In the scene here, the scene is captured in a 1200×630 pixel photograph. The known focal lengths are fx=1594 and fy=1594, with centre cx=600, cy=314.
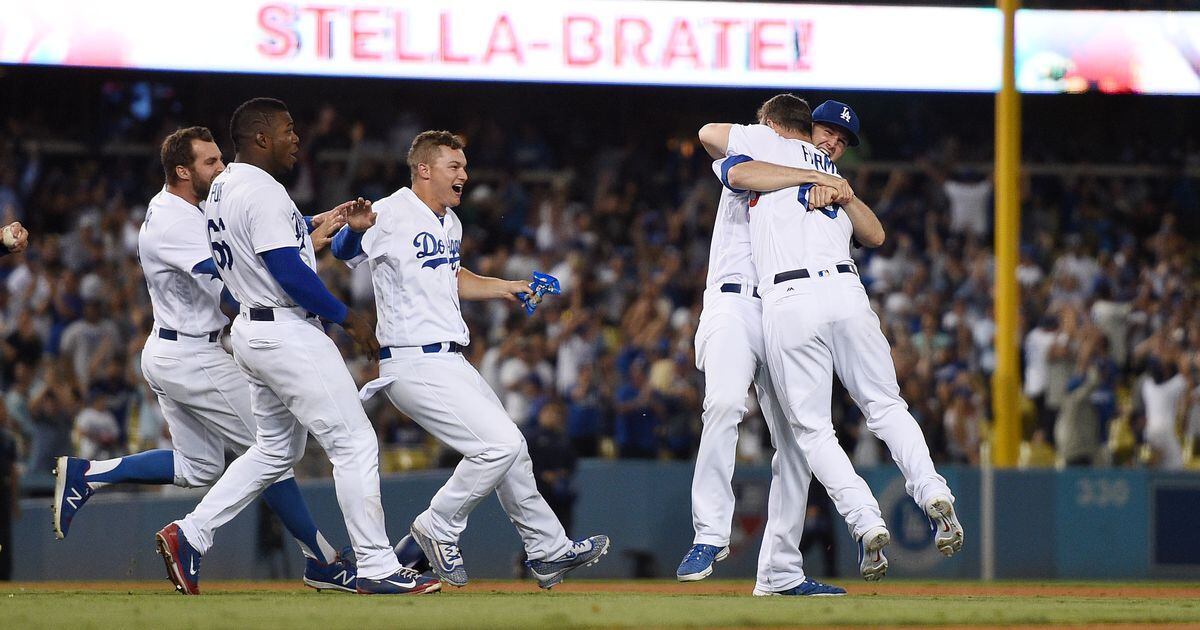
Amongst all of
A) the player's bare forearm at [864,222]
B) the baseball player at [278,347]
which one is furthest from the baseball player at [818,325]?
the baseball player at [278,347]

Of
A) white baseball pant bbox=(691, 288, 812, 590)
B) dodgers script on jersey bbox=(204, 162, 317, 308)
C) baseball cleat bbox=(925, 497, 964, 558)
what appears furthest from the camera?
white baseball pant bbox=(691, 288, 812, 590)

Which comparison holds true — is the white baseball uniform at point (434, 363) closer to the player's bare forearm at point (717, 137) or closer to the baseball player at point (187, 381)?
the baseball player at point (187, 381)

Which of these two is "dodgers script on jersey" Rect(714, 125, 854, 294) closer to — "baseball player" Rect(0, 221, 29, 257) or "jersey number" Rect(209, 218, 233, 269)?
"jersey number" Rect(209, 218, 233, 269)

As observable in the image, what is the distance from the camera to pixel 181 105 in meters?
17.5

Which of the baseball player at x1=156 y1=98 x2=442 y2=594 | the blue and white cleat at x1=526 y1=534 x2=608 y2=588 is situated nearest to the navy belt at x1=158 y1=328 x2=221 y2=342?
the baseball player at x1=156 y1=98 x2=442 y2=594

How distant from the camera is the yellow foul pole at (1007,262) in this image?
1195 cm

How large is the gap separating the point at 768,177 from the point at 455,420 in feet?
5.32

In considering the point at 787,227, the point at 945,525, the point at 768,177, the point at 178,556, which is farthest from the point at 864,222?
the point at 178,556

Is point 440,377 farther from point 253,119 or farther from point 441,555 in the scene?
point 253,119

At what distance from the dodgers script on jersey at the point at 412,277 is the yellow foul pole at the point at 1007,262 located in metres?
6.41

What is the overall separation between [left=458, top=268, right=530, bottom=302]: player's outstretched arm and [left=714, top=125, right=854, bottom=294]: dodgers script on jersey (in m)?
1.04

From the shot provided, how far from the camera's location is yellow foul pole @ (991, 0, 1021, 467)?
39.2 feet

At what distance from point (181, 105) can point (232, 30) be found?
3551 mm

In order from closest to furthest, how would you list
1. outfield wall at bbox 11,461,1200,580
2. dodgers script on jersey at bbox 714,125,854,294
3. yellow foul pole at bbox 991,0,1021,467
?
1. dodgers script on jersey at bbox 714,125,854,294
2. outfield wall at bbox 11,461,1200,580
3. yellow foul pole at bbox 991,0,1021,467
